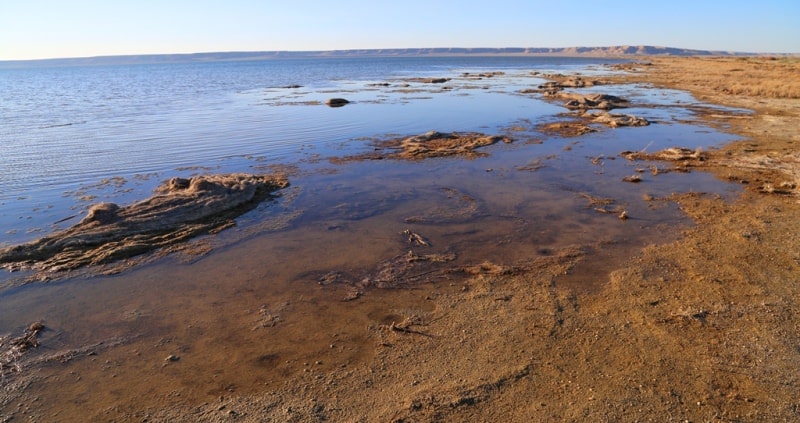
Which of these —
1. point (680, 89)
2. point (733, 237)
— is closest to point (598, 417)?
point (733, 237)

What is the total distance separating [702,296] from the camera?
638 cm

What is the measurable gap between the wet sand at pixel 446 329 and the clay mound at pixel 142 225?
33.4 inches

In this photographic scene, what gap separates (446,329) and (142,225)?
6412 mm

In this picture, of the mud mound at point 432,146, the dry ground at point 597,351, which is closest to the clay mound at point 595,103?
the mud mound at point 432,146

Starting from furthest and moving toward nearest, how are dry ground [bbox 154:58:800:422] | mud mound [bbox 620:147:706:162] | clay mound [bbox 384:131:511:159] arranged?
1. clay mound [bbox 384:131:511:159]
2. mud mound [bbox 620:147:706:162]
3. dry ground [bbox 154:58:800:422]

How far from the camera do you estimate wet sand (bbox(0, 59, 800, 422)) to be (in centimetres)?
459

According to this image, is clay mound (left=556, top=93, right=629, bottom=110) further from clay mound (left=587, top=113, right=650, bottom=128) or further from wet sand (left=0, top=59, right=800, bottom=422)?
wet sand (left=0, top=59, right=800, bottom=422)

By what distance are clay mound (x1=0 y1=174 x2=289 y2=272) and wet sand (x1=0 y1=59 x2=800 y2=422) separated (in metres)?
0.85

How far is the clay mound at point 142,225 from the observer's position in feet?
25.6

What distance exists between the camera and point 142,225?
8898 millimetres

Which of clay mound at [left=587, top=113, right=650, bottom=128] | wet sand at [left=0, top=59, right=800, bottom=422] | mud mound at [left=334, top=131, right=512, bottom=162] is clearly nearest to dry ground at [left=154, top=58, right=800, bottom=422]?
wet sand at [left=0, top=59, right=800, bottom=422]

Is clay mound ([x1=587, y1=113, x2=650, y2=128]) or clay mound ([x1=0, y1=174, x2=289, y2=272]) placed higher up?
clay mound ([x1=587, y1=113, x2=650, y2=128])

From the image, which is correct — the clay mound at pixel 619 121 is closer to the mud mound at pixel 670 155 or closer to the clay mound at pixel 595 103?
the clay mound at pixel 595 103

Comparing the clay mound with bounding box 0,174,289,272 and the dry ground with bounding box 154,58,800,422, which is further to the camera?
the clay mound with bounding box 0,174,289,272
